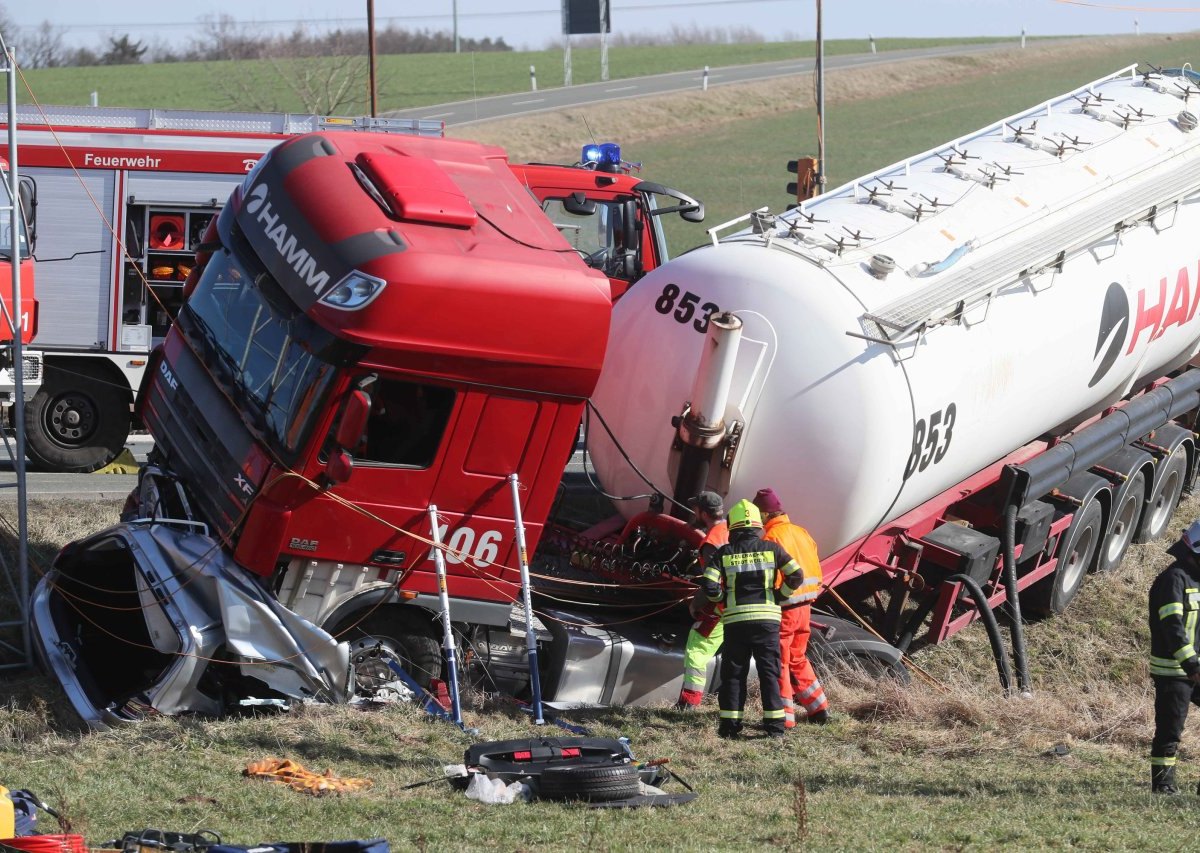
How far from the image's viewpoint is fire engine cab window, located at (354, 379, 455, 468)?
8.87 metres

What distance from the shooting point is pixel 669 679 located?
395 inches

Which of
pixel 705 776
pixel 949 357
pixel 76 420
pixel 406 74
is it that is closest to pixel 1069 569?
pixel 949 357

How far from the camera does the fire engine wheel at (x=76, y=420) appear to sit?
15.7 m

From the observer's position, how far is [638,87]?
2370 inches

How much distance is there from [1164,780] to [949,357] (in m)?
3.23

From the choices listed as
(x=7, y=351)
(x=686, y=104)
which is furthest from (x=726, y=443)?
(x=686, y=104)

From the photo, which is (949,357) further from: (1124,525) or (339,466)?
(1124,525)

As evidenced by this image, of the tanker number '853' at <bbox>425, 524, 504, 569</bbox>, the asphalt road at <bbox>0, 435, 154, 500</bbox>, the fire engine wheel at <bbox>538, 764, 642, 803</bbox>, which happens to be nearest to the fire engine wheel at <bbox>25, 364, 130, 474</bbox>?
the asphalt road at <bbox>0, 435, 154, 500</bbox>

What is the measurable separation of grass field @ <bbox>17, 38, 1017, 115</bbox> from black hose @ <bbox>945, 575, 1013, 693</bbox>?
36.0 m

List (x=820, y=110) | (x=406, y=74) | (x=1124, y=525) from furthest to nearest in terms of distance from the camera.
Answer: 1. (x=406, y=74)
2. (x=820, y=110)
3. (x=1124, y=525)

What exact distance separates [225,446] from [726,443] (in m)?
3.16

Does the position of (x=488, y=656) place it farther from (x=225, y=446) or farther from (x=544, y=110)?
(x=544, y=110)

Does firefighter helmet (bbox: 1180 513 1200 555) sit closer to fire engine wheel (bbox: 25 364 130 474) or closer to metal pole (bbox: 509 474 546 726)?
metal pole (bbox: 509 474 546 726)

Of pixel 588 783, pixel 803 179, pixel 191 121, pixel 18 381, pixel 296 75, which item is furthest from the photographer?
pixel 296 75
